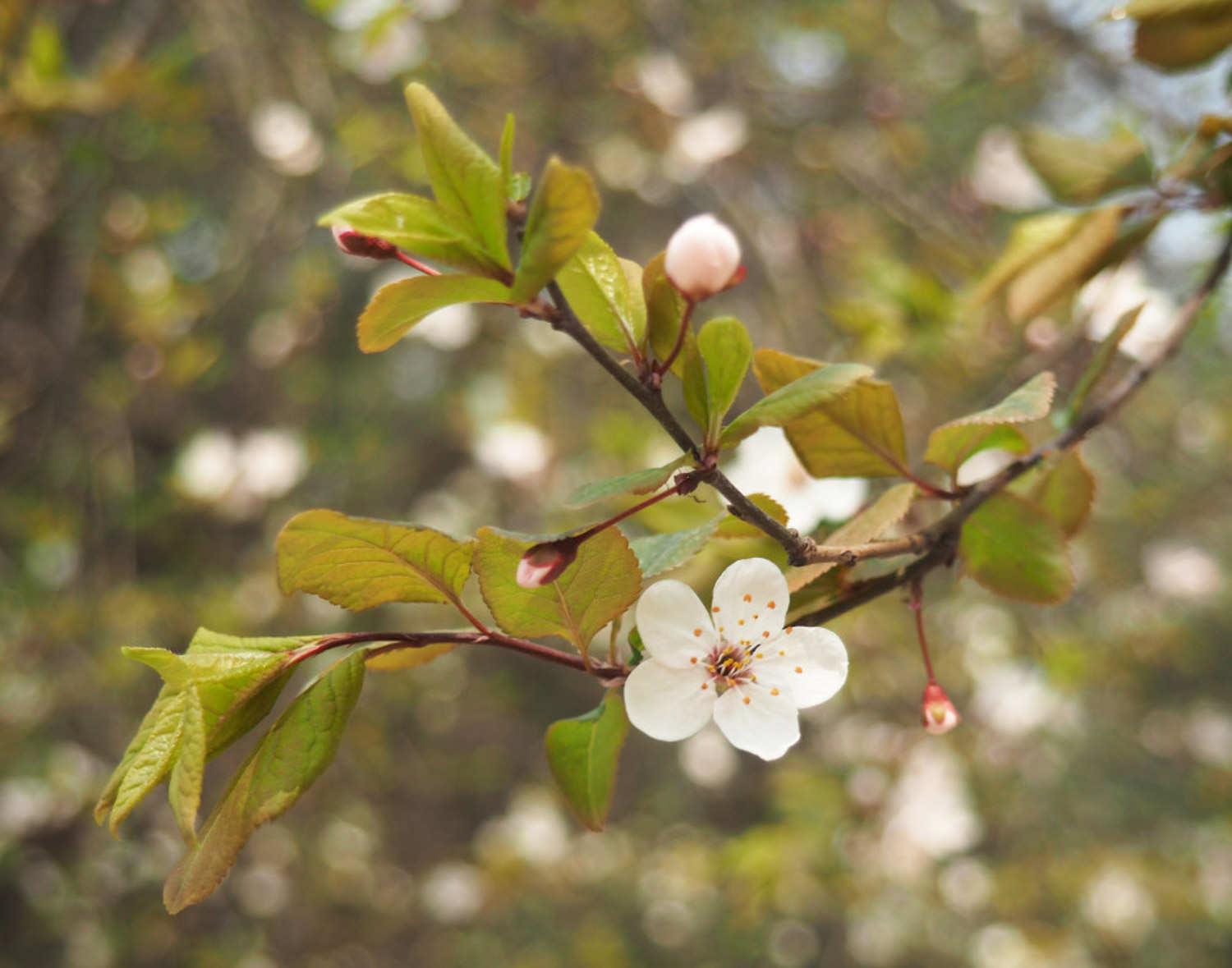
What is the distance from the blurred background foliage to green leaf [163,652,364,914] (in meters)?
0.91

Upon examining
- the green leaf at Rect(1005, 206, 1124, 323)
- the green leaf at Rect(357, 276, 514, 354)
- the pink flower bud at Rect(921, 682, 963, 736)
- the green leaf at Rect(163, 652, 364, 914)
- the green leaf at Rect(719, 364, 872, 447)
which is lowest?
the pink flower bud at Rect(921, 682, 963, 736)

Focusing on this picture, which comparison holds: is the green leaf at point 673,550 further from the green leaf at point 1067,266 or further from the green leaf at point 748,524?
the green leaf at point 1067,266

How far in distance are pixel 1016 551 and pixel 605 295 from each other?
0.79ft

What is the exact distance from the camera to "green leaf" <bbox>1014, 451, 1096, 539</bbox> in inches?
20.9

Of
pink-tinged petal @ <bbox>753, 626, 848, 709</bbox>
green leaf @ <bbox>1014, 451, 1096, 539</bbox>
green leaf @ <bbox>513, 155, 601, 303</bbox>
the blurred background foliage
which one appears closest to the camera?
green leaf @ <bbox>513, 155, 601, 303</bbox>

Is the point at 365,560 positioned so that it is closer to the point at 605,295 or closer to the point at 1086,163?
the point at 605,295

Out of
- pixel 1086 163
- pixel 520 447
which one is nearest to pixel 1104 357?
pixel 1086 163

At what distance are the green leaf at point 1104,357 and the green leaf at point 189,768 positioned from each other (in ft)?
1.48

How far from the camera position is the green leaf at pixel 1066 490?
20.9 inches

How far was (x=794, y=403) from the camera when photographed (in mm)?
350

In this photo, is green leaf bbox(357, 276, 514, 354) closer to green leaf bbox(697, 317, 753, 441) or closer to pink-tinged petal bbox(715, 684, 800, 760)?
green leaf bbox(697, 317, 753, 441)

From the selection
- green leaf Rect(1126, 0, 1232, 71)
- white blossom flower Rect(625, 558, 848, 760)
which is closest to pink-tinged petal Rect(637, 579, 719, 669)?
white blossom flower Rect(625, 558, 848, 760)

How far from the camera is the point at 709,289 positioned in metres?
0.34

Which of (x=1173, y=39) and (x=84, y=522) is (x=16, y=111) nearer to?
(x=84, y=522)
